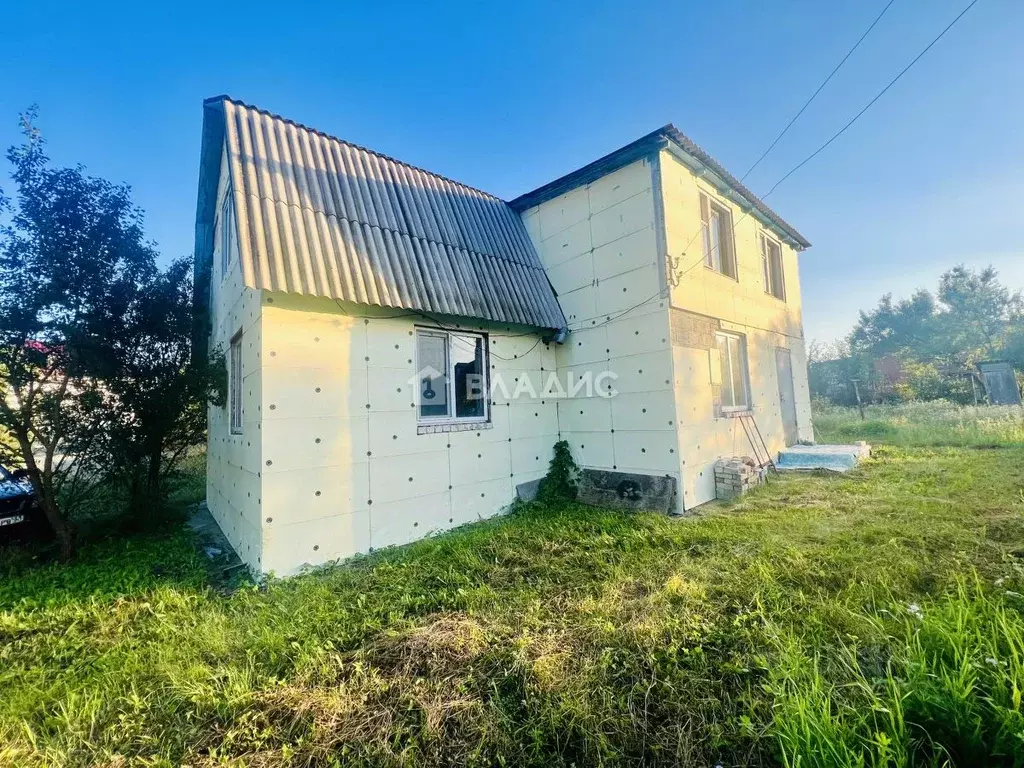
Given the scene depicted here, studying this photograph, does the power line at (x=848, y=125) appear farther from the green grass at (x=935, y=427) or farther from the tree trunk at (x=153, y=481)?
the tree trunk at (x=153, y=481)

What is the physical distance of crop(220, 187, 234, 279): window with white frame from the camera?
559 centimetres

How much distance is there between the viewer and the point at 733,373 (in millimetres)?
7605

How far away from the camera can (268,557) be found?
3.95m

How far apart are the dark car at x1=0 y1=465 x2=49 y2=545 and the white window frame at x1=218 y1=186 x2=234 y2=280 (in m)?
3.55

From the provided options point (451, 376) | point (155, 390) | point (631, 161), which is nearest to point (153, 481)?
point (155, 390)

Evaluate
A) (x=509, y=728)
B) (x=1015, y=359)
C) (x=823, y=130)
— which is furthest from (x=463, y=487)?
(x=1015, y=359)

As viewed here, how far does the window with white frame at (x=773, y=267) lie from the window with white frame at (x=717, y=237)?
7.71 feet

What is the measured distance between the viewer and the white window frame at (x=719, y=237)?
6867mm

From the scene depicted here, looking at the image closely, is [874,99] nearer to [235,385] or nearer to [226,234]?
[226,234]

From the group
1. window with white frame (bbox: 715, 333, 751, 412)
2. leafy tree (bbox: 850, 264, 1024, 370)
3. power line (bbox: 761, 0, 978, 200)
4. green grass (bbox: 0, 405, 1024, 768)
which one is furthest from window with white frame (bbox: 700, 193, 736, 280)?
leafy tree (bbox: 850, 264, 1024, 370)

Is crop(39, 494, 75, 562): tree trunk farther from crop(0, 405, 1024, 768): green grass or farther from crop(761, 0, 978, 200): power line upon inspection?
crop(761, 0, 978, 200): power line

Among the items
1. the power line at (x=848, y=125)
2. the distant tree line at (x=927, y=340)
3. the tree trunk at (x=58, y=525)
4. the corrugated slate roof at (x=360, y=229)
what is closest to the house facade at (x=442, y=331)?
the corrugated slate roof at (x=360, y=229)

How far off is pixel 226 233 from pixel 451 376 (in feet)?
13.9

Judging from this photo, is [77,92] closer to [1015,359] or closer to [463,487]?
[463,487]
